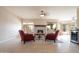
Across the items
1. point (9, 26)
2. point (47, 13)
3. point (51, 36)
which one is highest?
point (47, 13)

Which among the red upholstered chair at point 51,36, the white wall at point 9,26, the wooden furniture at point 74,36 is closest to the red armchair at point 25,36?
the white wall at point 9,26

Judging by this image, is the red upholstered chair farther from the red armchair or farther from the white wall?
the white wall

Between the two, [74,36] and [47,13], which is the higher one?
[47,13]

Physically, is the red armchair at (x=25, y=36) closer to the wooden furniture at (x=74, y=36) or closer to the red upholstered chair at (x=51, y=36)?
the red upholstered chair at (x=51, y=36)

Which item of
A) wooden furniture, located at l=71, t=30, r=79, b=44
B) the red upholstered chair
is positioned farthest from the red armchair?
wooden furniture, located at l=71, t=30, r=79, b=44

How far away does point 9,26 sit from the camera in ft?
10.8

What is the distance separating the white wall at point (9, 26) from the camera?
312cm

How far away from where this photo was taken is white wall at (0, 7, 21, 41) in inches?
123

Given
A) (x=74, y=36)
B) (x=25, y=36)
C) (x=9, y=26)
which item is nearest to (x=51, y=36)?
(x=74, y=36)

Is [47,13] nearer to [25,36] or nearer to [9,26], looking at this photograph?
[25,36]

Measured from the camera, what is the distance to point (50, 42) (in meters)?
3.26
